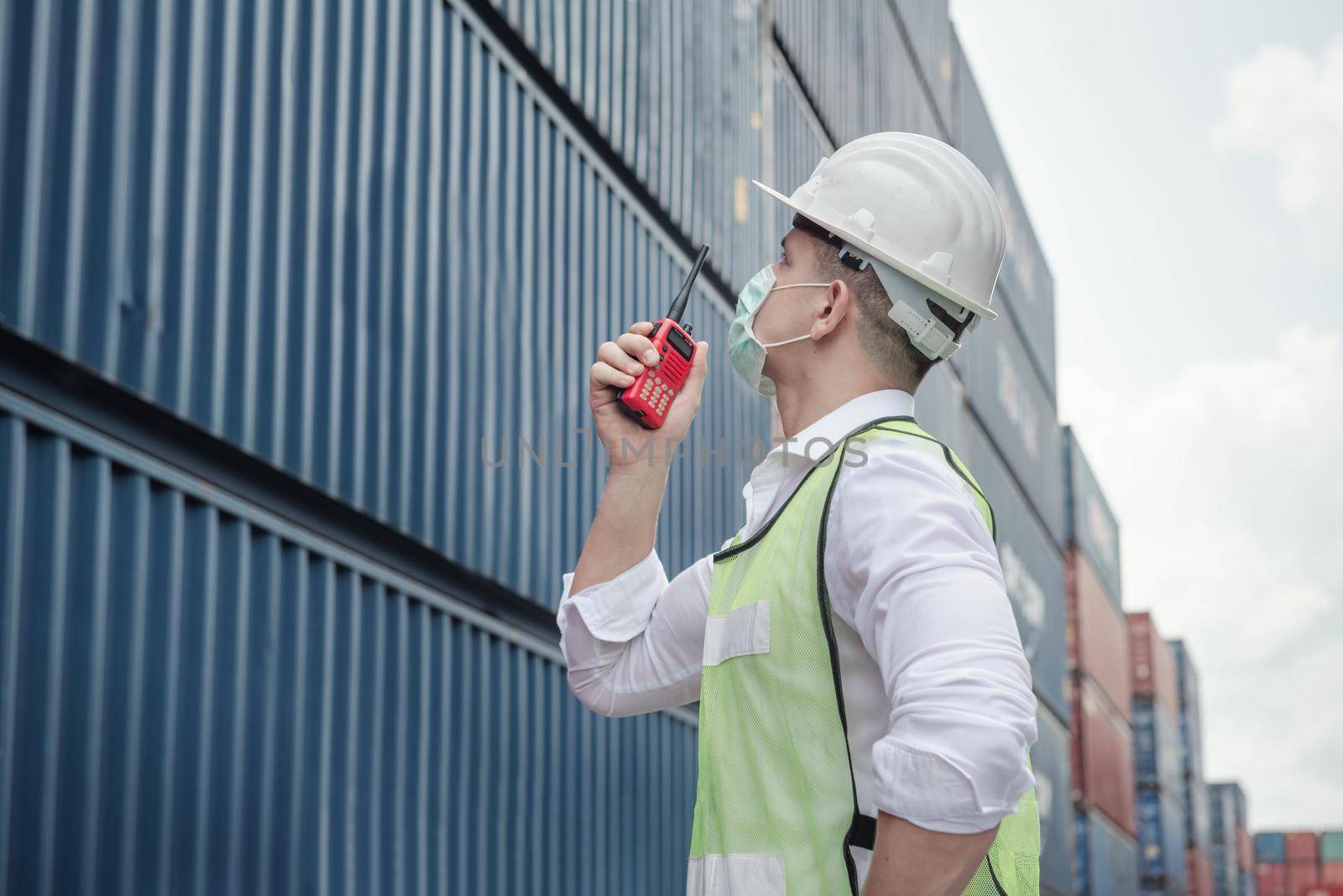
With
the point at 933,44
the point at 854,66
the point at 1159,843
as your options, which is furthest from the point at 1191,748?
the point at 854,66

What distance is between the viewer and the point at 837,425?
2496 mm

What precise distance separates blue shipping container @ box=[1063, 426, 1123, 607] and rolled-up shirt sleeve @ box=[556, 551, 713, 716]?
25.6 metres

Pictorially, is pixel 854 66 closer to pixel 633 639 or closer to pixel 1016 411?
pixel 1016 411

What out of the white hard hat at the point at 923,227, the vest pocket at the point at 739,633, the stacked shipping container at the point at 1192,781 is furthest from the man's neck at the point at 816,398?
the stacked shipping container at the point at 1192,781

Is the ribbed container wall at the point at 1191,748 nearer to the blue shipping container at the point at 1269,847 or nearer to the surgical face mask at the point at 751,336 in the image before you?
the blue shipping container at the point at 1269,847

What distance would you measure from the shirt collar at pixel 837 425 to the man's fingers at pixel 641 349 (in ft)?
1.06

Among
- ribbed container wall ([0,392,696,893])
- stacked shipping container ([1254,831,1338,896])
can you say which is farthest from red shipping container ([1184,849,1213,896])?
ribbed container wall ([0,392,696,893])

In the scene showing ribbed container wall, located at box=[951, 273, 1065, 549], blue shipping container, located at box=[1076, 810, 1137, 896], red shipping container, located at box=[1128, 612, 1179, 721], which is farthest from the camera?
red shipping container, located at box=[1128, 612, 1179, 721]

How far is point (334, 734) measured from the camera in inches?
157

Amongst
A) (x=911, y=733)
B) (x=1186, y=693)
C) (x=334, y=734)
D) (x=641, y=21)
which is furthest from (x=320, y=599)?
(x=1186, y=693)

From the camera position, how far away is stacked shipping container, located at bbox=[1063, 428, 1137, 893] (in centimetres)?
2647

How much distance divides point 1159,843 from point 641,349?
35.7 meters

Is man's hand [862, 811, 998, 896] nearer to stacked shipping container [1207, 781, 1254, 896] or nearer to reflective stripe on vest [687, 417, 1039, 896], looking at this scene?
reflective stripe on vest [687, 417, 1039, 896]

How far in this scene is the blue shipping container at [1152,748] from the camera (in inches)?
1401
